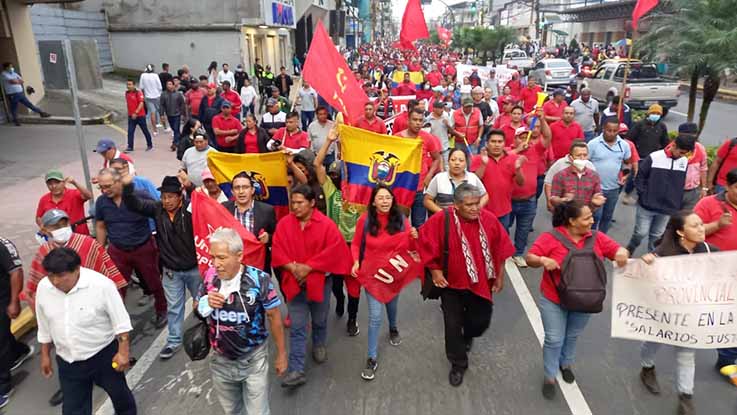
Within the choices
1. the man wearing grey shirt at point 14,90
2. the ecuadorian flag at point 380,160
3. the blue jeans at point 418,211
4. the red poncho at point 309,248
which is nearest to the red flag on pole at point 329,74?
the ecuadorian flag at point 380,160

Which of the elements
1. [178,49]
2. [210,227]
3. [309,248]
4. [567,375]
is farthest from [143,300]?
[178,49]

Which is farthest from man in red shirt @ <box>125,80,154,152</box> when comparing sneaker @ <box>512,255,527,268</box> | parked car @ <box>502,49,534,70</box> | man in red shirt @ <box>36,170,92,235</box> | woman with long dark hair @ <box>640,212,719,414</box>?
parked car @ <box>502,49,534,70</box>

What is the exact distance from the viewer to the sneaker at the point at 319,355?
183 inches

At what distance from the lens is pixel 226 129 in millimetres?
9469

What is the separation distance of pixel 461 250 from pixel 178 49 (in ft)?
75.8

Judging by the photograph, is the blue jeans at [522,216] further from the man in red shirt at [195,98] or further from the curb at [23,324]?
the man in red shirt at [195,98]

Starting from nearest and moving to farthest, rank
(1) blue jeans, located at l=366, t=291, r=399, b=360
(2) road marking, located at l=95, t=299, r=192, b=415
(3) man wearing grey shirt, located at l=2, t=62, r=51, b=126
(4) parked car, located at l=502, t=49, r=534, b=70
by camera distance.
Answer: (2) road marking, located at l=95, t=299, r=192, b=415 < (1) blue jeans, located at l=366, t=291, r=399, b=360 < (3) man wearing grey shirt, located at l=2, t=62, r=51, b=126 < (4) parked car, located at l=502, t=49, r=534, b=70

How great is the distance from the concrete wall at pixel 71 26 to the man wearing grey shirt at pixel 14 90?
91.9 inches

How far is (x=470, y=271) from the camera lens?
4113 mm

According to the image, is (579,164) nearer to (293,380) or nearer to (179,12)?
(293,380)

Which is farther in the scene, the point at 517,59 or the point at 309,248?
the point at 517,59

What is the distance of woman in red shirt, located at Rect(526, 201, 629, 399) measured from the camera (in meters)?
3.74

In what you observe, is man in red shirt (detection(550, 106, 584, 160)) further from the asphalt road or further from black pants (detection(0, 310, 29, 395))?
black pants (detection(0, 310, 29, 395))

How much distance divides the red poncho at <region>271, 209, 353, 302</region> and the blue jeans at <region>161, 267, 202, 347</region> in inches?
37.6
